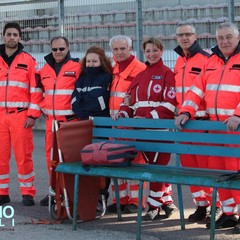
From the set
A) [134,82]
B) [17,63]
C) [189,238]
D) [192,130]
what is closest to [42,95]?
[17,63]

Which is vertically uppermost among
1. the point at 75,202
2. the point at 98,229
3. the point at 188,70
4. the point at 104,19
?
the point at 104,19

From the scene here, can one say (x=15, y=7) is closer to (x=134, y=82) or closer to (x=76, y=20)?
(x=76, y=20)

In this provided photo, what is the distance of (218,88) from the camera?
7.50 meters

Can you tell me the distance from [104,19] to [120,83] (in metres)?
5.74

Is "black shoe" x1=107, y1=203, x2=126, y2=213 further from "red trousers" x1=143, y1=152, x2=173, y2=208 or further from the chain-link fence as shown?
the chain-link fence

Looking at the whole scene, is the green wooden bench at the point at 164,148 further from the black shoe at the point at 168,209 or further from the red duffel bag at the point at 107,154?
the black shoe at the point at 168,209

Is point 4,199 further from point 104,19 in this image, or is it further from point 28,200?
point 104,19

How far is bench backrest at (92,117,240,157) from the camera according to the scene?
24.0ft

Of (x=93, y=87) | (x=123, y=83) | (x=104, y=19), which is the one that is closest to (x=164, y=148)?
(x=123, y=83)

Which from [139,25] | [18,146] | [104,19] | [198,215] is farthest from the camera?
[104,19]

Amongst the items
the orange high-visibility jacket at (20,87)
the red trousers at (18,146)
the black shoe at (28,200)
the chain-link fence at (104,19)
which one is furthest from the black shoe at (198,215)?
the chain-link fence at (104,19)

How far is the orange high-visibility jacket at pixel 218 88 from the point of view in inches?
292

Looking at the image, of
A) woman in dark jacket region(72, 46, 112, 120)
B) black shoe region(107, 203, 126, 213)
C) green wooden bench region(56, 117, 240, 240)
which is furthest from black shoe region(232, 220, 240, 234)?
woman in dark jacket region(72, 46, 112, 120)

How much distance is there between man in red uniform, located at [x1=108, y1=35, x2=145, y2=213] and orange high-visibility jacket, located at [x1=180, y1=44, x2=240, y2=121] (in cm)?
108
